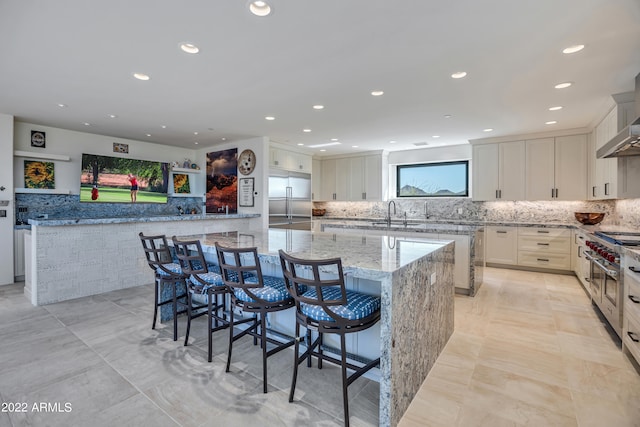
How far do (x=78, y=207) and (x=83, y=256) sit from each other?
2168 mm

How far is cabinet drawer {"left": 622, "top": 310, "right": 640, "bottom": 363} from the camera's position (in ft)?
7.17

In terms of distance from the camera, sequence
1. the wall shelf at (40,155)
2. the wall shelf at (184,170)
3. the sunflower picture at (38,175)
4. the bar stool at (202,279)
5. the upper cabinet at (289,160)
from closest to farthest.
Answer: the bar stool at (202,279), the wall shelf at (40,155), the sunflower picture at (38,175), the upper cabinet at (289,160), the wall shelf at (184,170)

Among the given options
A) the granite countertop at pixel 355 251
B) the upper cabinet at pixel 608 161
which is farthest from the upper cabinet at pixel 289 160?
the upper cabinet at pixel 608 161

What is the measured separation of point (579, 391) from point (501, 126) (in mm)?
4082

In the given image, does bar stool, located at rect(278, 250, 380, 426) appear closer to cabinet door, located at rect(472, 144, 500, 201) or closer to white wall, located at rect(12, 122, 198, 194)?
cabinet door, located at rect(472, 144, 500, 201)

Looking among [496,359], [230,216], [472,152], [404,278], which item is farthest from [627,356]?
[230,216]

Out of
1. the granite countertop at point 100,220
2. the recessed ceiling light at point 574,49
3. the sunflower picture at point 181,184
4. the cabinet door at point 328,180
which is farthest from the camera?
the cabinet door at point 328,180

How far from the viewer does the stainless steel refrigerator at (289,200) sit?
6090 mm

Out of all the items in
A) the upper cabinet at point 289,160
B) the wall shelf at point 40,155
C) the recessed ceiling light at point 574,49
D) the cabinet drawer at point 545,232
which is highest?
the recessed ceiling light at point 574,49

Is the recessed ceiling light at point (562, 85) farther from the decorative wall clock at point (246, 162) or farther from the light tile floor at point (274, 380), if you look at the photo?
the decorative wall clock at point (246, 162)

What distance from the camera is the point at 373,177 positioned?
734cm

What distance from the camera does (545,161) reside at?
5387 millimetres

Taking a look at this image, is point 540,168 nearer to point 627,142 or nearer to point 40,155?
point 627,142

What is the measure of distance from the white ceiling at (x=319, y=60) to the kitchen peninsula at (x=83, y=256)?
1.57m
